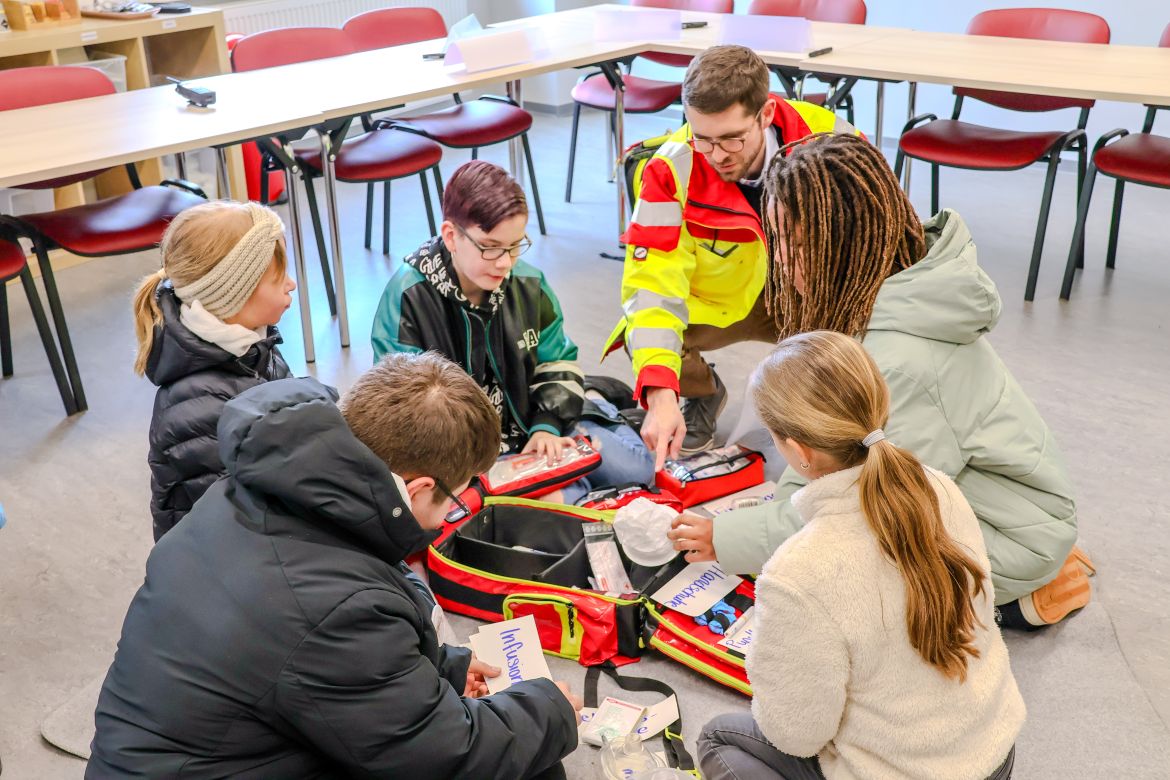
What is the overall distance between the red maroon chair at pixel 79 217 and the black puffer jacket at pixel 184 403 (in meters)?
1.26

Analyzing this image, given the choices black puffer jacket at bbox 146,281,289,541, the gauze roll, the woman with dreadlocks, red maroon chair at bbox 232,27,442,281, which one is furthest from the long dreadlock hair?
red maroon chair at bbox 232,27,442,281

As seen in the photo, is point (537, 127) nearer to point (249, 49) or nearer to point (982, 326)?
point (249, 49)

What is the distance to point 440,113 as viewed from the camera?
14.0 ft

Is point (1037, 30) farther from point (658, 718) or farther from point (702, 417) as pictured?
point (658, 718)

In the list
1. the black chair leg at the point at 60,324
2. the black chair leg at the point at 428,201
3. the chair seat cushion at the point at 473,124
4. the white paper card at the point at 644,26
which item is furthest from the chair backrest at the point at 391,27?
the black chair leg at the point at 60,324

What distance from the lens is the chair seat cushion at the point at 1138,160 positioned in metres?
3.57

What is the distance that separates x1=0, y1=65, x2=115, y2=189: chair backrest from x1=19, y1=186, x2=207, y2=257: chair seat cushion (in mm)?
249

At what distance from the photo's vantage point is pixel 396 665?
4.39ft

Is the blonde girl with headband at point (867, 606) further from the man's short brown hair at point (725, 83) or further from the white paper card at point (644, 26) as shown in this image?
the white paper card at point (644, 26)

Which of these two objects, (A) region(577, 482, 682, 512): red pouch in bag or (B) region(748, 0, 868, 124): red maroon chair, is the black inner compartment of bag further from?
(B) region(748, 0, 868, 124): red maroon chair

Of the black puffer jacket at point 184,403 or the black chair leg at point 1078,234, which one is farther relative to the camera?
the black chair leg at point 1078,234

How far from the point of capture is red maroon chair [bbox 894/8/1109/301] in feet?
12.4

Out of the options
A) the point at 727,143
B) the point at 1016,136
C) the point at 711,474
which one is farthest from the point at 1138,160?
the point at 711,474

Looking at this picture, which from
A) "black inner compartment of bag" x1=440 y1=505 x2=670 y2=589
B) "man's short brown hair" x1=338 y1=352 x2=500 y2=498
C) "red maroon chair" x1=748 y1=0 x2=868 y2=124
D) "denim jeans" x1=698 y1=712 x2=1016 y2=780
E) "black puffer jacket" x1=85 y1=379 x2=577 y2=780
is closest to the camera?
"black puffer jacket" x1=85 y1=379 x2=577 y2=780
